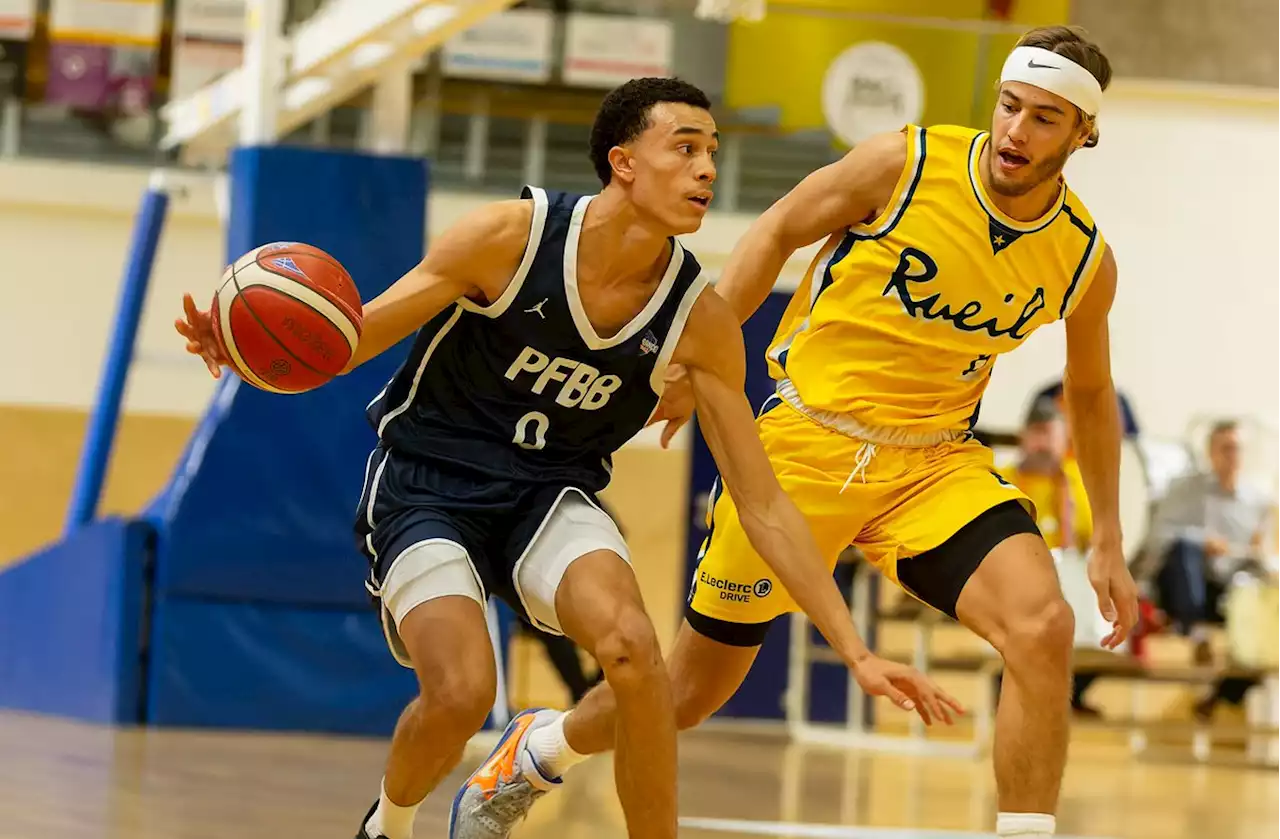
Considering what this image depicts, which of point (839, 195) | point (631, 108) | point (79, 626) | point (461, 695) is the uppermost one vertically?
point (631, 108)

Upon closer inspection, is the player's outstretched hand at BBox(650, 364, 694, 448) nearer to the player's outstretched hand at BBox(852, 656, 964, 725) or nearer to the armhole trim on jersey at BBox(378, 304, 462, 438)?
the armhole trim on jersey at BBox(378, 304, 462, 438)

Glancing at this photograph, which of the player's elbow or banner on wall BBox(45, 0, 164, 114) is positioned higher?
banner on wall BBox(45, 0, 164, 114)

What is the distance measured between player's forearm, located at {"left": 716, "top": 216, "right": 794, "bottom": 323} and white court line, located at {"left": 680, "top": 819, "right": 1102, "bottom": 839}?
1.89 meters

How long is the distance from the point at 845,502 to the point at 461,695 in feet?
3.27

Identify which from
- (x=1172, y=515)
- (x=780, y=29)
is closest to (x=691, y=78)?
(x=780, y=29)

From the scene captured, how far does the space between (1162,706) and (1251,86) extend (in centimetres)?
448

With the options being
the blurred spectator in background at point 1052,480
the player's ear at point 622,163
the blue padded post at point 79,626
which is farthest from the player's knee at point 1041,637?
the blurred spectator in background at point 1052,480

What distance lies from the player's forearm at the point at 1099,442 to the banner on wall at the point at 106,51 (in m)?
9.31

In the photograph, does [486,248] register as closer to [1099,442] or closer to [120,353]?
[1099,442]

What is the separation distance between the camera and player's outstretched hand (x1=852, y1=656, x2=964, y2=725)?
3131mm

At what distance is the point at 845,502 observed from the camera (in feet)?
14.5

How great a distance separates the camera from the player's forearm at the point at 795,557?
3703 mm

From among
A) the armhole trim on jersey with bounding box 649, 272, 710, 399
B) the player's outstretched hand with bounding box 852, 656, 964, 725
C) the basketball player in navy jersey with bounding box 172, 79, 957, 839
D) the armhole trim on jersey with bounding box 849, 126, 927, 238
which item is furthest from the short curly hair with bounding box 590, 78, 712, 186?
the player's outstretched hand with bounding box 852, 656, 964, 725

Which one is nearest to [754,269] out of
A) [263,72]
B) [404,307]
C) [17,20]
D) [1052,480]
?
[404,307]
